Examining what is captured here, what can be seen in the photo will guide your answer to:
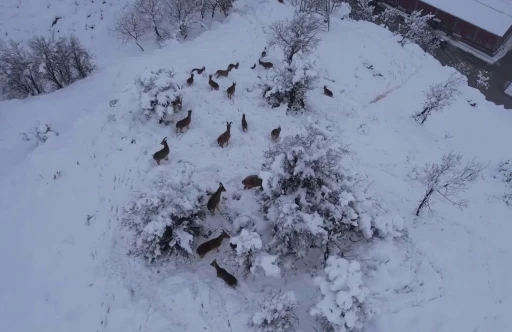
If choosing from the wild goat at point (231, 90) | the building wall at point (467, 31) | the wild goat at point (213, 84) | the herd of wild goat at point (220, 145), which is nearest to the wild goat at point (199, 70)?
the herd of wild goat at point (220, 145)

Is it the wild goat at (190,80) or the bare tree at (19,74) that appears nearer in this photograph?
the wild goat at (190,80)

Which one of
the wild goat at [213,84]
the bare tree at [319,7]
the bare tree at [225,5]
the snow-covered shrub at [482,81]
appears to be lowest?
the snow-covered shrub at [482,81]

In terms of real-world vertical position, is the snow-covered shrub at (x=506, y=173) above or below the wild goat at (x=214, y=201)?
below

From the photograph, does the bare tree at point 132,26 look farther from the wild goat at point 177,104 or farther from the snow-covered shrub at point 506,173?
the snow-covered shrub at point 506,173

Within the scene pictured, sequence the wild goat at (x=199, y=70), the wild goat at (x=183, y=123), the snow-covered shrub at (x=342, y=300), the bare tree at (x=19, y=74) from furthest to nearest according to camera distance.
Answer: the bare tree at (x=19, y=74) < the wild goat at (x=199, y=70) < the wild goat at (x=183, y=123) < the snow-covered shrub at (x=342, y=300)

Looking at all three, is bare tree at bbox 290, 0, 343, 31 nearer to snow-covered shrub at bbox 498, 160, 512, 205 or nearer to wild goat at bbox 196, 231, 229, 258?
snow-covered shrub at bbox 498, 160, 512, 205

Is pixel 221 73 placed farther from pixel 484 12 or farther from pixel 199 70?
pixel 484 12
